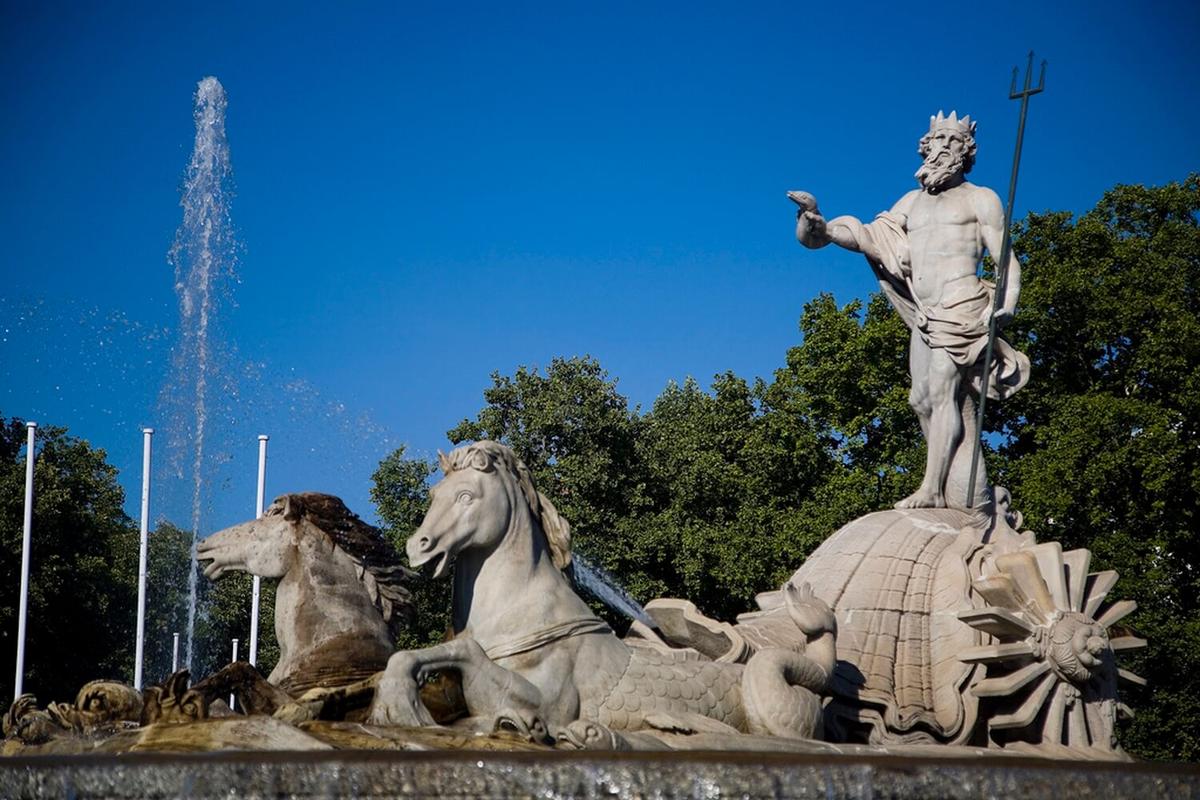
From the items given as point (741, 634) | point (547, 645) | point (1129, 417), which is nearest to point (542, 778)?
point (547, 645)

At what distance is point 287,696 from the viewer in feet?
32.7

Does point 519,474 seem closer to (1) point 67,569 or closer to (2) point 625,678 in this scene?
(2) point 625,678

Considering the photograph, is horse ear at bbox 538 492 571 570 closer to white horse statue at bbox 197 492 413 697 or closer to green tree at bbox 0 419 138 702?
white horse statue at bbox 197 492 413 697

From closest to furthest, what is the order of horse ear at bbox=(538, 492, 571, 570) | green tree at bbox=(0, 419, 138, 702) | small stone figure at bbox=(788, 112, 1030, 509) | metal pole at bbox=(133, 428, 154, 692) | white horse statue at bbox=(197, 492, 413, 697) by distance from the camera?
1. horse ear at bbox=(538, 492, 571, 570)
2. white horse statue at bbox=(197, 492, 413, 697)
3. small stone figure at bbox=(788, 112, 1030, 509)
4. metal pole at bbox=(133, 428, 154, 692)
5. green tree at bbox=(0, 419, 138, 702)

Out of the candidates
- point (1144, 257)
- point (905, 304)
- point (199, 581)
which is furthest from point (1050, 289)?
point (905, 304)

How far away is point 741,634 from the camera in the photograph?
1102 centimetres

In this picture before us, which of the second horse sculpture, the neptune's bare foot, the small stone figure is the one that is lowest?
the second horse sculpture

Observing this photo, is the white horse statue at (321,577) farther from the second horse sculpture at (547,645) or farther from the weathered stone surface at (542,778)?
the weathered stone surface at (542,778)

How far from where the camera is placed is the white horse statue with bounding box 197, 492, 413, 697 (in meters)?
10.9

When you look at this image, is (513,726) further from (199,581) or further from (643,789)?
(199,581)

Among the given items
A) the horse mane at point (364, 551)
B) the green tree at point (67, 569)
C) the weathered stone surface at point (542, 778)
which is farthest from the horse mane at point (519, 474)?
the green tree at point (67, 569)

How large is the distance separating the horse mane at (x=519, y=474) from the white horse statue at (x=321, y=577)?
136 cm

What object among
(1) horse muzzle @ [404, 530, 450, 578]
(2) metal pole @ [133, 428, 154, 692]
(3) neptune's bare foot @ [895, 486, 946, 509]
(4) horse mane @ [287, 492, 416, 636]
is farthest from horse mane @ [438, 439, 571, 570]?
(2) metal pole @ [133, 428, 154, 692]

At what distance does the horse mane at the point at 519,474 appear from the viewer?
394 inches
